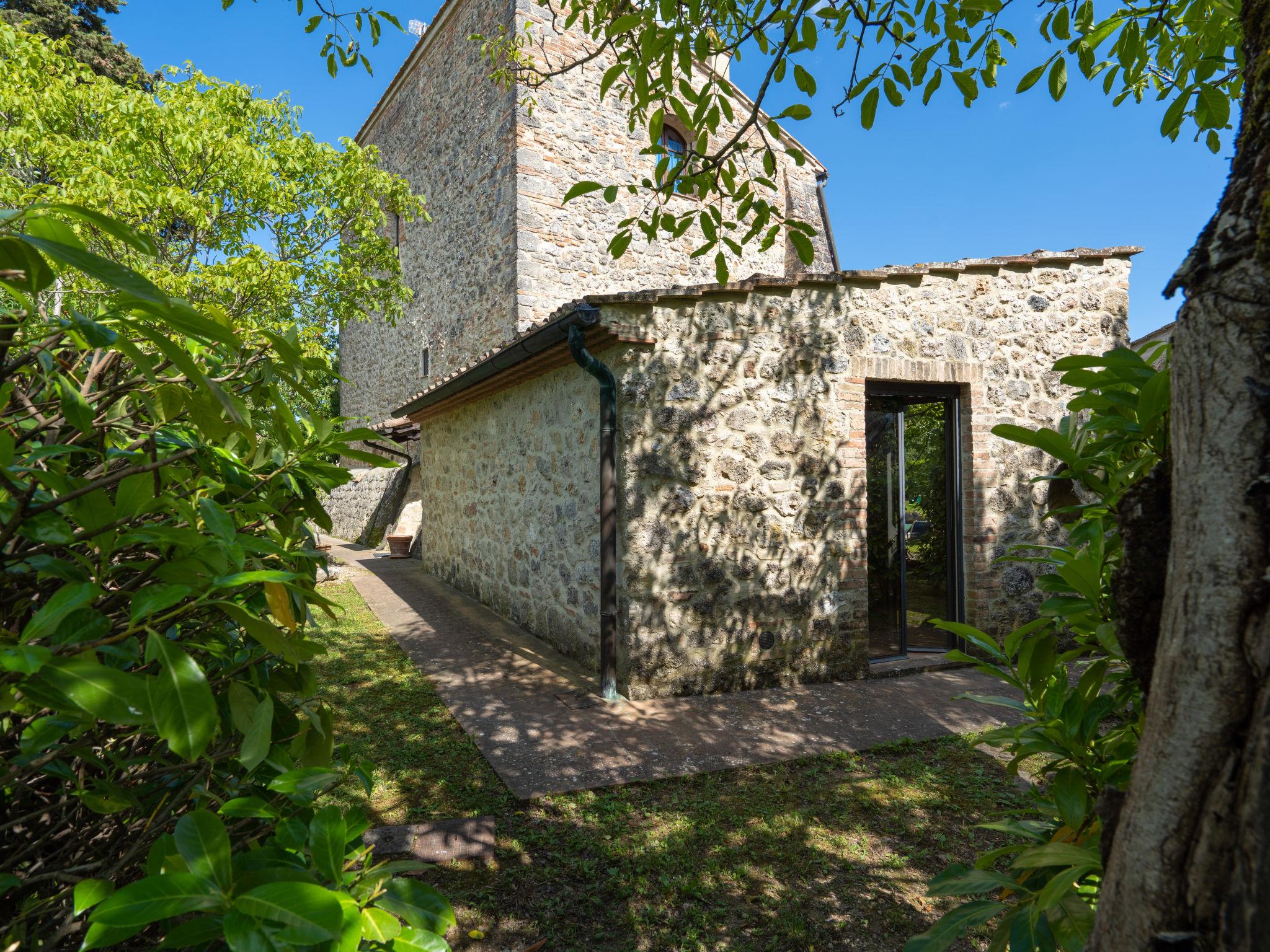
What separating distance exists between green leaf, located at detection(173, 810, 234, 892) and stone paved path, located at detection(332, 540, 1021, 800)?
9.00 ft

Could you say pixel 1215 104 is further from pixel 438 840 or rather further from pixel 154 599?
pixel 438 840

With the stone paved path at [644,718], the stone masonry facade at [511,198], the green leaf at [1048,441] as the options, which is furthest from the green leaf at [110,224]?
the stone masonry facade at [511,198]

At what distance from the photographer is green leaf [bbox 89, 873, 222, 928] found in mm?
663

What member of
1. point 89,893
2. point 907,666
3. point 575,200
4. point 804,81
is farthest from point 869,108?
point 575,200

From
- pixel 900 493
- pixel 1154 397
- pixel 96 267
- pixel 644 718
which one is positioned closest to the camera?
pixel 96 267

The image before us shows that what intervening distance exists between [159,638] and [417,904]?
1.74 feet

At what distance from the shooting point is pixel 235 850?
1205 mm

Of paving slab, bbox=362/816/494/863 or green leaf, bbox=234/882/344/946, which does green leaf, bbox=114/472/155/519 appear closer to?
green leaf, bbox=234/882/344/946

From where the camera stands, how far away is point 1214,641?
26.4 inches

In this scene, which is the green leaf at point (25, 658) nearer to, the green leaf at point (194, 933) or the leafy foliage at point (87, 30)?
the green leaf at point (194, 933)

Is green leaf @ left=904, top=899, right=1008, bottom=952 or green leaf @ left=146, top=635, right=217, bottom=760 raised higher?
green leaf @ left=146, top=635, right=217, bottom=760

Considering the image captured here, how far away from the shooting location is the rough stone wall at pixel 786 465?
15.7 feet

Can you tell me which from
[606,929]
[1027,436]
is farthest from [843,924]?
[1027,436]

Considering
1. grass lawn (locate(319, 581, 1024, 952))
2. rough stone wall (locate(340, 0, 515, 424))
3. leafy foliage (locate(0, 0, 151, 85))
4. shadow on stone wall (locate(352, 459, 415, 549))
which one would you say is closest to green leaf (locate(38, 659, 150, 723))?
grass lawn (locate(319, 581, 1024, 952))
